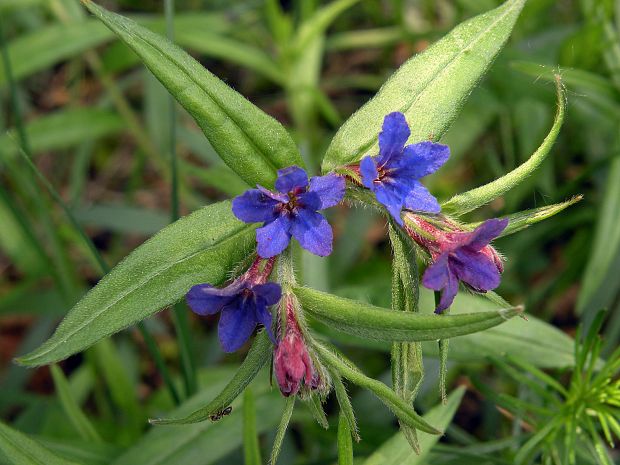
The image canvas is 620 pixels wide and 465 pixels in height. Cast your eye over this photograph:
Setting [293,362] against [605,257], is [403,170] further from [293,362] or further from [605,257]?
[605,257]

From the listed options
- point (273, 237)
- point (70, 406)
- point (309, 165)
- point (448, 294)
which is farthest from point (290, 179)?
point (309, 165)

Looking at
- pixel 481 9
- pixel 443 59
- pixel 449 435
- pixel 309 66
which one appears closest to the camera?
pixel 443 59

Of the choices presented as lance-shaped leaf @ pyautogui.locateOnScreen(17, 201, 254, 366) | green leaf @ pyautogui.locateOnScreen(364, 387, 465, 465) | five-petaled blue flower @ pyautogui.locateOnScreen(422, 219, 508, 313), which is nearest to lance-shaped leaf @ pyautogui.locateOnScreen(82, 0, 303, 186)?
lance-shaped leaf @ pyautogui.locateOnScreen(17, 201, 254, 366)

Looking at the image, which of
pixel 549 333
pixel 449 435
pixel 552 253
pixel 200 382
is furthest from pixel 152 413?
pixel 552 253

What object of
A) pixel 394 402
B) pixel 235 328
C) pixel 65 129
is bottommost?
pixel 394 402

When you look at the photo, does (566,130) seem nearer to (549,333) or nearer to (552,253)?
(552,253)

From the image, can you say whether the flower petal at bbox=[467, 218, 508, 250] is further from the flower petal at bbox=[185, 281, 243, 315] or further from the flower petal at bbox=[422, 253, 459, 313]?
the flower petal at bbox=[185, 281, 243, 315]

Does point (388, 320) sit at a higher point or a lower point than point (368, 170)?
lower
